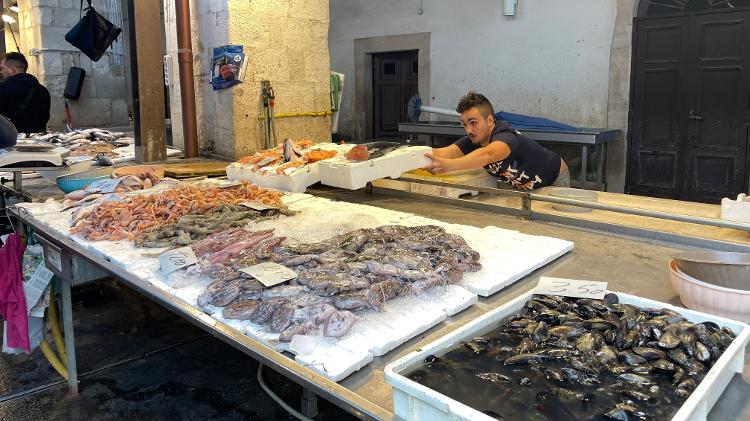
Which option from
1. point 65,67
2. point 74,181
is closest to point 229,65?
point 74,181

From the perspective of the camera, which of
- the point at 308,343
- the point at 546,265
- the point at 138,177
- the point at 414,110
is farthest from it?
the point at 414,110

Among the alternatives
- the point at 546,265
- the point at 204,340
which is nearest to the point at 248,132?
the point at 204,340

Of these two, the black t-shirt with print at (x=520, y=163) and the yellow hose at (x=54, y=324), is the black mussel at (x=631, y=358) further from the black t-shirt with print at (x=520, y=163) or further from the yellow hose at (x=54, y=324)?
the yellow hose at (x=54, y=324)

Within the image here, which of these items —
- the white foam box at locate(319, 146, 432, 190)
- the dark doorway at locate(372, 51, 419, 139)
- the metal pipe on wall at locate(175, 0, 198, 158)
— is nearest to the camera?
the white foam box at locate(319, 146, 432, 190)

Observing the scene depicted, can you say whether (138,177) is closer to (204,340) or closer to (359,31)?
(204,340)

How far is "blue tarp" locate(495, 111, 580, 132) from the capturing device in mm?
8078

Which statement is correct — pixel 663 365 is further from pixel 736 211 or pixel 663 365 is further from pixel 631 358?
pixel 736 211

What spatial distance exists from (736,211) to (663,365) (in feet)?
6.18

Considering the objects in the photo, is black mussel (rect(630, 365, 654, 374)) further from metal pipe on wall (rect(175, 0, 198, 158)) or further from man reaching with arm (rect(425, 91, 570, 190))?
metal pipe on wall (rect(175, 0, 198, 158))

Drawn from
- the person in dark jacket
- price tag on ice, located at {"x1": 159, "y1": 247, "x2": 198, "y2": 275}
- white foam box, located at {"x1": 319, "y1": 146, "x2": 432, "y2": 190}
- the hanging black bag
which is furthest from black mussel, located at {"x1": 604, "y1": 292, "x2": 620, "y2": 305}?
the hanging black bag

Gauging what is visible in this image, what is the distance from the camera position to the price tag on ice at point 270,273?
82.2 inches

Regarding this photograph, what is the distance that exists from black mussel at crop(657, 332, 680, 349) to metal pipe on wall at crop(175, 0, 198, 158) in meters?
5.76

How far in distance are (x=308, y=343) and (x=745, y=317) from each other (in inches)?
52.2

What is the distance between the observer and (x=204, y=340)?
467 cm
